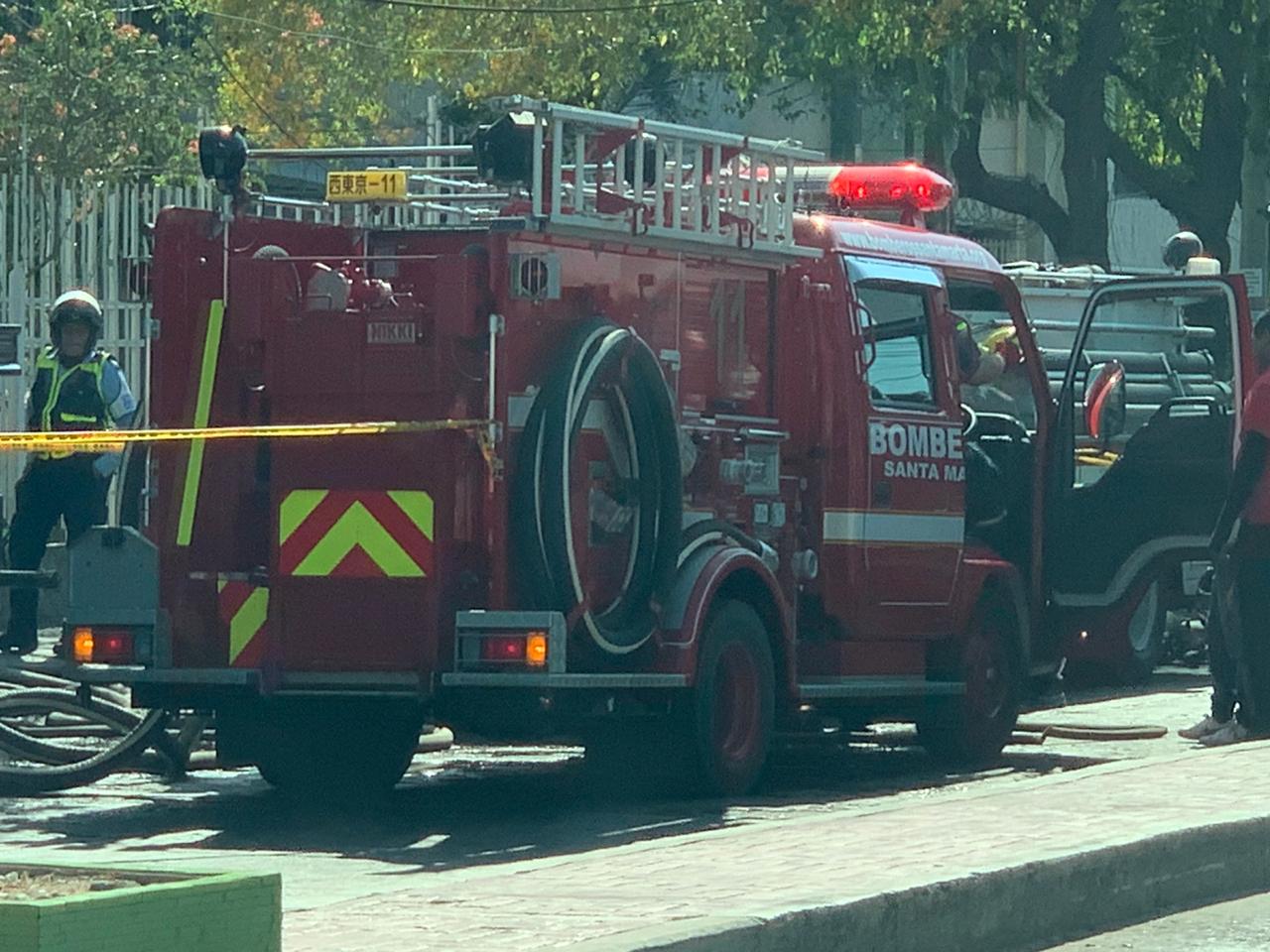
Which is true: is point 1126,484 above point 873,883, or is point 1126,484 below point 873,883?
above

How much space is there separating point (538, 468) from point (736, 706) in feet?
5.09

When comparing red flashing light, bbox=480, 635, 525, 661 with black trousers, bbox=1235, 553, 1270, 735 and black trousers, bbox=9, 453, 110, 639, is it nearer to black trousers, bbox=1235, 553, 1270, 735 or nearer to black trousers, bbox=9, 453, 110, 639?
black trousers, bbox=1235, 553, 1270, 735

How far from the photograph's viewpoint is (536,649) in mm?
9367

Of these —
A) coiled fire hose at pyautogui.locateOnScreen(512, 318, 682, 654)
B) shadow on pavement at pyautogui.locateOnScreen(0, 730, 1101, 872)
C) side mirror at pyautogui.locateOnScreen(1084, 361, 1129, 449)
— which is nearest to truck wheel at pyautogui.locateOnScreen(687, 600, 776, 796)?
shadow on pavement at pyautogui.locateOnScreen(0, 730, 1101, 872)

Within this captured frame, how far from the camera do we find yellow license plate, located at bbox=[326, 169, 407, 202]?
1050cm

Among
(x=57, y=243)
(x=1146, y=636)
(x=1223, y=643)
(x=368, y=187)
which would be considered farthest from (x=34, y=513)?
(x=1146, y=636)

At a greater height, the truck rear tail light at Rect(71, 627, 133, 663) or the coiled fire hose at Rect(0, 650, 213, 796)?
the truck rear tail light at Rect(71, 627, 133, 663)

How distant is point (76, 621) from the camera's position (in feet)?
32.4

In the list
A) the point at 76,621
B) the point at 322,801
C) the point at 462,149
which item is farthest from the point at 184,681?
the point at 462,149

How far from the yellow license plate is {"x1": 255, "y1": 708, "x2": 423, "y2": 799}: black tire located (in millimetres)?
1900

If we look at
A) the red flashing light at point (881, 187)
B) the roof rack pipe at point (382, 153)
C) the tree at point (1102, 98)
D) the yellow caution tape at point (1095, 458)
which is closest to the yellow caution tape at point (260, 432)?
the roof rack pipe at point (382, 153)

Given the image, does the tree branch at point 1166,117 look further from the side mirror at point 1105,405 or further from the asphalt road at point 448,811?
the asphalt road at point 448,811

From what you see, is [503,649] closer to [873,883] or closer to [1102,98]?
[873,883]

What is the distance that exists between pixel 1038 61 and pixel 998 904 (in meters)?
21.4
